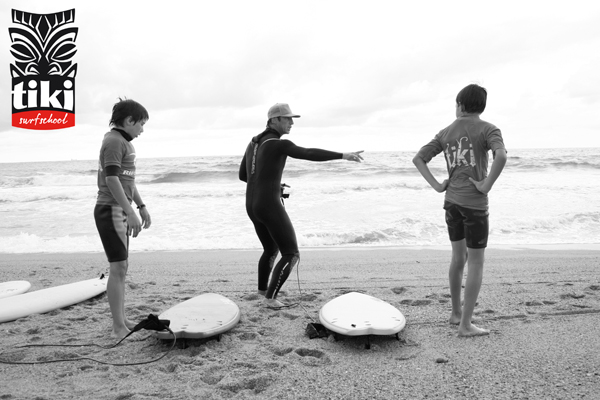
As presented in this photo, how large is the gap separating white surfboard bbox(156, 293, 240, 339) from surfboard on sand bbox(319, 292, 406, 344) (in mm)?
708

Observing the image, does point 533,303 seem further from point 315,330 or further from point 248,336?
point 248,336

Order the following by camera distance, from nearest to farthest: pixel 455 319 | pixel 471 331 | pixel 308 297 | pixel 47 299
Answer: pixel 471 331
pixel 455 319
pixel 47 299
pixel 308 297

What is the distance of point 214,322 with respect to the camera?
312 centimetres

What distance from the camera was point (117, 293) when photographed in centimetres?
310

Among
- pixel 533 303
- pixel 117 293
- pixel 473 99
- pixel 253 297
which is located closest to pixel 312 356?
pixel 117 293

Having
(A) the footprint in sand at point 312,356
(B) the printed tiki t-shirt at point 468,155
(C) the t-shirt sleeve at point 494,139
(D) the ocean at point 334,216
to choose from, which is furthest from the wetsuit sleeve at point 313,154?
(D) the ocean at point 334,216

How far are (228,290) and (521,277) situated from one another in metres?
3.29

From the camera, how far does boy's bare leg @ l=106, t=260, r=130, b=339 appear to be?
3051mm

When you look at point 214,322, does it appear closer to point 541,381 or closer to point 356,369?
point 356,369

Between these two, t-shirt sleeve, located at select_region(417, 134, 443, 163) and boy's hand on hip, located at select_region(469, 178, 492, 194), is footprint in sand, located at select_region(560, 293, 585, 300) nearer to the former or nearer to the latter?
boy's hand on hip, located at select_region(469, 178, 492, 194)

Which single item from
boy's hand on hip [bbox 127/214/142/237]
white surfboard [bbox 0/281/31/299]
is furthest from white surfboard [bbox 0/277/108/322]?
boy's hand on hip [bbox 127/214/142/237]

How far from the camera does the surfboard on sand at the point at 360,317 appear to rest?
2.90 meters

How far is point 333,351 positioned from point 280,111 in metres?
2.05

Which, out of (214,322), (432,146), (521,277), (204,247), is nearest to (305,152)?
(432,146)
